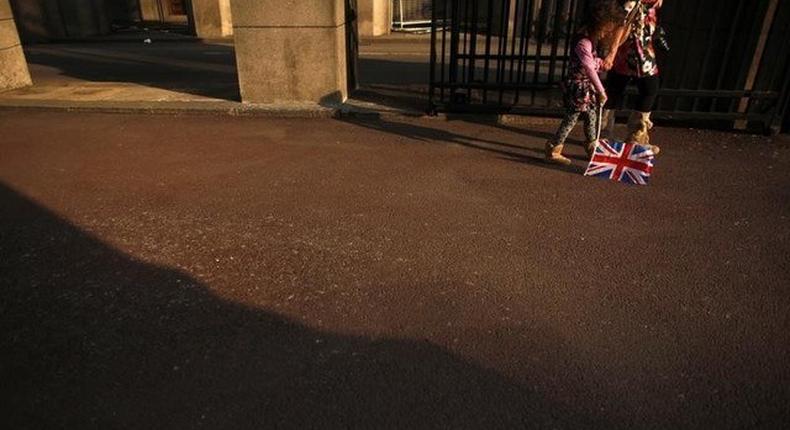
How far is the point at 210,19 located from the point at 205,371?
63.2 feet

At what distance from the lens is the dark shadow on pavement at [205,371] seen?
93.2 inches

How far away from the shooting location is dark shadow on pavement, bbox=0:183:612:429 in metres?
2.37

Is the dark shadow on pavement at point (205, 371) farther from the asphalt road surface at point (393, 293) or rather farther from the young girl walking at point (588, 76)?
the young girl walking at point (588, 76)

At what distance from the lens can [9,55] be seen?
9.04m

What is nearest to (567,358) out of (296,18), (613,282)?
(613,282)

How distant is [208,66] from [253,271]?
10.2m

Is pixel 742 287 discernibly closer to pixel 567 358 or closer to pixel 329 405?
pixel 567 358

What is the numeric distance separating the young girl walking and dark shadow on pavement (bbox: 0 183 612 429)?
3.31 metres

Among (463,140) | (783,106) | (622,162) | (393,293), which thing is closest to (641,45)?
(622,162)

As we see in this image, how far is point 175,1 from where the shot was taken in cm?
2361

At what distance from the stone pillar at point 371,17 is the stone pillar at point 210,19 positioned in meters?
5.07

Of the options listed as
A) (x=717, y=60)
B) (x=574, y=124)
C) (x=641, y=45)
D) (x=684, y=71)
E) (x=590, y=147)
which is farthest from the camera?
(x=684, y=71)

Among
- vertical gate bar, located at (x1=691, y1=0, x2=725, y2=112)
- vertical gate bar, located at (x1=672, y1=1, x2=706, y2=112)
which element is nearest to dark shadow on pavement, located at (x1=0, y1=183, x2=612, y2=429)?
vertical gate bar, located at (x1=691, y1=0, x2=725, y2=112)

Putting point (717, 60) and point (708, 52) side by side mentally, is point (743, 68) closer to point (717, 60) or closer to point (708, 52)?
point (717, 60)
